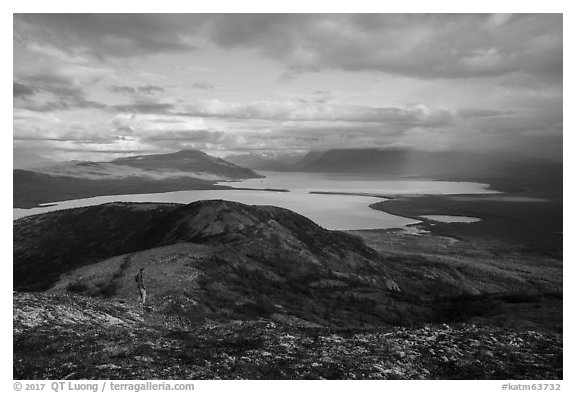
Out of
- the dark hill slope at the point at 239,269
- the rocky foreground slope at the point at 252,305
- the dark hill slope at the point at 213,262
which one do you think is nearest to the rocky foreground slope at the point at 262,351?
the rocky foreground slope at the point at 252,305

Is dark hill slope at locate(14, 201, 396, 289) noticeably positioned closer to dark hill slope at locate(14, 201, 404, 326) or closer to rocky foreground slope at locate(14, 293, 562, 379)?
dark hill slope at locate(14, 201, 404, 326)

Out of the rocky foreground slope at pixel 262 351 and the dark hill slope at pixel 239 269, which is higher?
the rocky foreground slope at pixel 262 351

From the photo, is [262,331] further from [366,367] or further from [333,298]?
[333,298]

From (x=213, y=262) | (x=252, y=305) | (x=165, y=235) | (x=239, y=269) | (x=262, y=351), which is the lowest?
(x=252, y=305)

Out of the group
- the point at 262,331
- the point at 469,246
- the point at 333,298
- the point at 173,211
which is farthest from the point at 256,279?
the point at 469,246

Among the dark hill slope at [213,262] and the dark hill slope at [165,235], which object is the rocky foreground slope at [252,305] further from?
the dark hill slope at [165,235]

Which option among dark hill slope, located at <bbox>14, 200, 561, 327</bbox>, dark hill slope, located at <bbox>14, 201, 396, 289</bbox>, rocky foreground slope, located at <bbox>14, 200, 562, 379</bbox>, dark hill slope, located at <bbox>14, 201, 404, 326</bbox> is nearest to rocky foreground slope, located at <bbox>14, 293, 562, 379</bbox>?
rocky foreground slope, located at <bbox>14, 200, 562, 379</bbox>

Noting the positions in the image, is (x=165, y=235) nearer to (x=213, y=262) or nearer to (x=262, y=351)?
(x=213, y=262)

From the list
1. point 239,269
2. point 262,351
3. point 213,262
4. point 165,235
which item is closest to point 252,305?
point 239,269

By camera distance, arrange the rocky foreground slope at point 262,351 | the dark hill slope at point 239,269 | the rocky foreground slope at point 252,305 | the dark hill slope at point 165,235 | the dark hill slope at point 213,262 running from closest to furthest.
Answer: the rocky foreground slope at point 262,351 < the rocky foreground slope at point 252,305 < the dark hill slope at point 213,262 < the dark hill slope at point 239,269 < the dark hill slope at point 165,235

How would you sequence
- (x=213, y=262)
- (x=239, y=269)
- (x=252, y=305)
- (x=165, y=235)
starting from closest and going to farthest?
(x=252, y=305)
(x=213, y=262)
(x=239, y=269)
(x=165, y=235)
